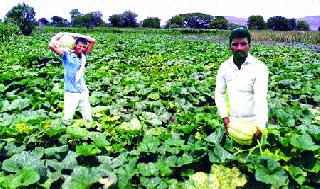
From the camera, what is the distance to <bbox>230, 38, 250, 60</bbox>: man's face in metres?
3.35

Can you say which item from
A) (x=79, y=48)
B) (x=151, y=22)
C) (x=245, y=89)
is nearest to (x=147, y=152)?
(x=245, y=89)

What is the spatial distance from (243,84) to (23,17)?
4811 centimetres

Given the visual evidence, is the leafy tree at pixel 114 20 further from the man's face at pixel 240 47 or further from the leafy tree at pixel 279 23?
the man's face at pixel 240 47

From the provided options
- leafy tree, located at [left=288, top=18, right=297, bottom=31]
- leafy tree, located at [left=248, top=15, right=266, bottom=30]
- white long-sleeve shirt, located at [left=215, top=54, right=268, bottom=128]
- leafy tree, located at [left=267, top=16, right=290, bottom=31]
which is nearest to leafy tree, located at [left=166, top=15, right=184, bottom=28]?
leafy tree, located at [left=248, top=15, right=266, bottom=30]

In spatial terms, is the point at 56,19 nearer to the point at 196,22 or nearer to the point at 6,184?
the point at 196,22

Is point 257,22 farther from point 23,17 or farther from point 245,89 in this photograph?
point 245,89

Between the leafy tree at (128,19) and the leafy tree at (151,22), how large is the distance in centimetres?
310

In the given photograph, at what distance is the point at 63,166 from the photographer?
11.7 ft

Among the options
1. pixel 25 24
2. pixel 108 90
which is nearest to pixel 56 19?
pixel 25 24

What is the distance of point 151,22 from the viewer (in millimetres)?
116500

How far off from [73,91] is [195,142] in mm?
2140

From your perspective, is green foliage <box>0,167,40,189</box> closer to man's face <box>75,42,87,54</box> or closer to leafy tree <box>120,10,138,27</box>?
man's face <box>75,42,87,54</box>

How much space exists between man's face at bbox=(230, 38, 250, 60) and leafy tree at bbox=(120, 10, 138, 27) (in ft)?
374

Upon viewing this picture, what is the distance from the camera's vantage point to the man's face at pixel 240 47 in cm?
335
